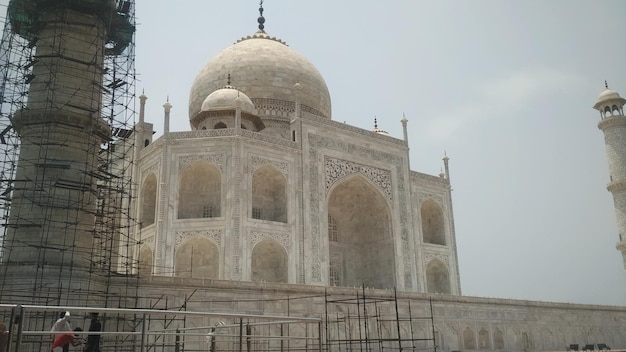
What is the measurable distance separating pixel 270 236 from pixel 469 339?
22.8ft

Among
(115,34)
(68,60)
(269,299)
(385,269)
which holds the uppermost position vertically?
(115,34)

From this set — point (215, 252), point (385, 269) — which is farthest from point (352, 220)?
point (215, 252)

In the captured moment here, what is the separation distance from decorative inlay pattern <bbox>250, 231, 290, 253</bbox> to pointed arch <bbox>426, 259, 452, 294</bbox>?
705 cm

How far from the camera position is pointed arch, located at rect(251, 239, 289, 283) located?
18.3 metres

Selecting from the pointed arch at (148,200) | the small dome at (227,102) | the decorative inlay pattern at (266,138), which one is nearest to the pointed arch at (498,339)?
the decorative inlay pattern at (266,138)

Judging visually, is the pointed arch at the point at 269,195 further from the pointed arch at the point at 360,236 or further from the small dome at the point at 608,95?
the small dome at the point at 608,95

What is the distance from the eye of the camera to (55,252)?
11.3 metres

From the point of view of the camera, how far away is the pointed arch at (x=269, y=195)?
63.0ft

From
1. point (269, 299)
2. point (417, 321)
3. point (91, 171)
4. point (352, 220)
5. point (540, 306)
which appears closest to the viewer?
point (91, 171)

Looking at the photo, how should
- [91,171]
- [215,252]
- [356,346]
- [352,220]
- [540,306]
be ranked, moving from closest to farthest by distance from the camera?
[91,171] < [356,346] < [215,252] < [540,306] < [352,220]

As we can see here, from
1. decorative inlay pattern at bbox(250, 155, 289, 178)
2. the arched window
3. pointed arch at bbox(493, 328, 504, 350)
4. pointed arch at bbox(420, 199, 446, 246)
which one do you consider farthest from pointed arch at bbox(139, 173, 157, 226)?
pointed arch at bbox(493, 328, 504, 350)

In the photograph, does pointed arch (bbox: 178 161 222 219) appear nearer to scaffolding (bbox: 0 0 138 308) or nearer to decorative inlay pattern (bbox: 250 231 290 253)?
decorative inlay pattern (bbox: 250 231 290 253)

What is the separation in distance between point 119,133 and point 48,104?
2606 millimetres

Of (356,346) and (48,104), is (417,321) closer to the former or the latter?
(356,346)
